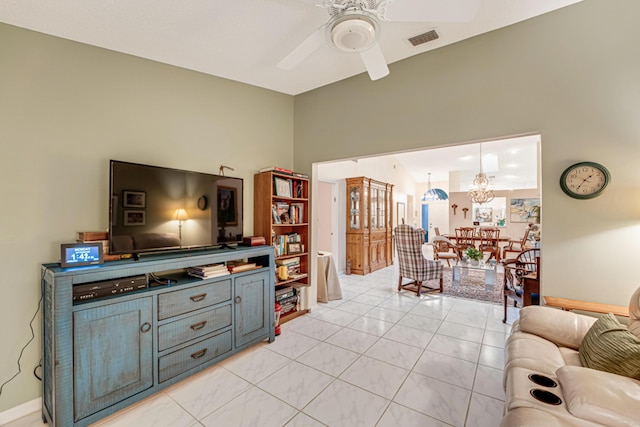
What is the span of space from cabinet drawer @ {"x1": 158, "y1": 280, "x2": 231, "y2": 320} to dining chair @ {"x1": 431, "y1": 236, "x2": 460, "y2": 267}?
5.56 metres

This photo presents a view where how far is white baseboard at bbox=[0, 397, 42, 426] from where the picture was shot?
1.82m

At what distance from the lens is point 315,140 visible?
370cm

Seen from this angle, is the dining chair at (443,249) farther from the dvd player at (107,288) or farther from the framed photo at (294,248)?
the dvd player at (107,288)

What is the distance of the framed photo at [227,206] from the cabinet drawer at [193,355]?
109 cm

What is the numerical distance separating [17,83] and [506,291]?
5261mm

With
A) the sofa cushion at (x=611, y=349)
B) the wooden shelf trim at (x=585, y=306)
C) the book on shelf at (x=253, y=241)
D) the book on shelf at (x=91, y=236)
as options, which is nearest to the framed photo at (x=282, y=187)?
the book on shelf at (x=253, y=241)

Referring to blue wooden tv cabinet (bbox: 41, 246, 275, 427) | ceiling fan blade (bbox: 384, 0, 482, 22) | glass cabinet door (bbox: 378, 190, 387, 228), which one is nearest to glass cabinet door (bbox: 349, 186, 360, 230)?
glass cabinet door (bbox: 378, 190, 387, 228)

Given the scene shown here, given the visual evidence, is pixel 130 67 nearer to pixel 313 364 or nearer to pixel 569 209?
pixel 313 364

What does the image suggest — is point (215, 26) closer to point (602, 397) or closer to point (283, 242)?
point (283, 242)

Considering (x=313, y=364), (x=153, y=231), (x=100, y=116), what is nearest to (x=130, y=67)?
(x=100, y=116)

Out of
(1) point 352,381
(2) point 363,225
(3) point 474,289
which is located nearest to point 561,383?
(1) point 352,381

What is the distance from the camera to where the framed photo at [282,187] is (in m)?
3.32

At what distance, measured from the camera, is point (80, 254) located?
5.97 ft

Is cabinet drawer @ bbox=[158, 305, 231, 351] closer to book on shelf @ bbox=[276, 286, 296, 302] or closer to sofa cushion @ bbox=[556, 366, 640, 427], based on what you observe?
book on shelf @ bbox=[276, 286, 296, 302]
